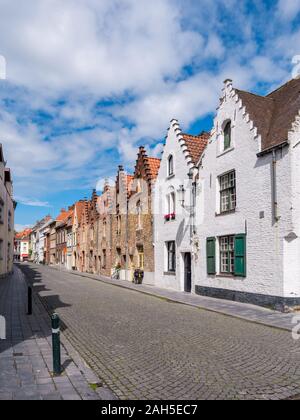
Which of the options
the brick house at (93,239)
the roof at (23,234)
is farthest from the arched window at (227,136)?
the roof at (23,234)

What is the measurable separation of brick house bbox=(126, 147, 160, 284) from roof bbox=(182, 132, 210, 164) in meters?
4.43

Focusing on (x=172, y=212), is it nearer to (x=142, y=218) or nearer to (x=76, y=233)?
→ (x=142, y=218)

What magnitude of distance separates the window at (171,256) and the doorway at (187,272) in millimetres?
1267

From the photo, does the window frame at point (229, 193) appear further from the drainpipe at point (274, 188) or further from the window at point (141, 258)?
the window at point (141, 258)

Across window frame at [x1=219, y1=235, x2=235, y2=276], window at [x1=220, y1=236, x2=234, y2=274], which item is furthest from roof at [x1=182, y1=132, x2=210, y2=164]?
window frame at [x1=219, y1=235, x2=235, y2=276]

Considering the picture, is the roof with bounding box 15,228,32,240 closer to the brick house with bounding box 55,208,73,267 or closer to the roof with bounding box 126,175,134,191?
the brick house with bounding box 55,208,73,267

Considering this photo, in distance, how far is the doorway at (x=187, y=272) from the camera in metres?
20.4

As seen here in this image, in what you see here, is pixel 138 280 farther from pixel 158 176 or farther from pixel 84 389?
pixel 84 389

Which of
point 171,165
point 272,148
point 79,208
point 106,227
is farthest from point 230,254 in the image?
point 79,208

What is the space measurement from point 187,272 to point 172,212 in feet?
12.7

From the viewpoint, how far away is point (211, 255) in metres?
17.9

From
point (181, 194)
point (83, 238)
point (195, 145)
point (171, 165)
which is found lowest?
point (83, 238)

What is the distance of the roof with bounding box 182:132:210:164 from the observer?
21277mm

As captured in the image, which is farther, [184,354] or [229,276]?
[229,276]
